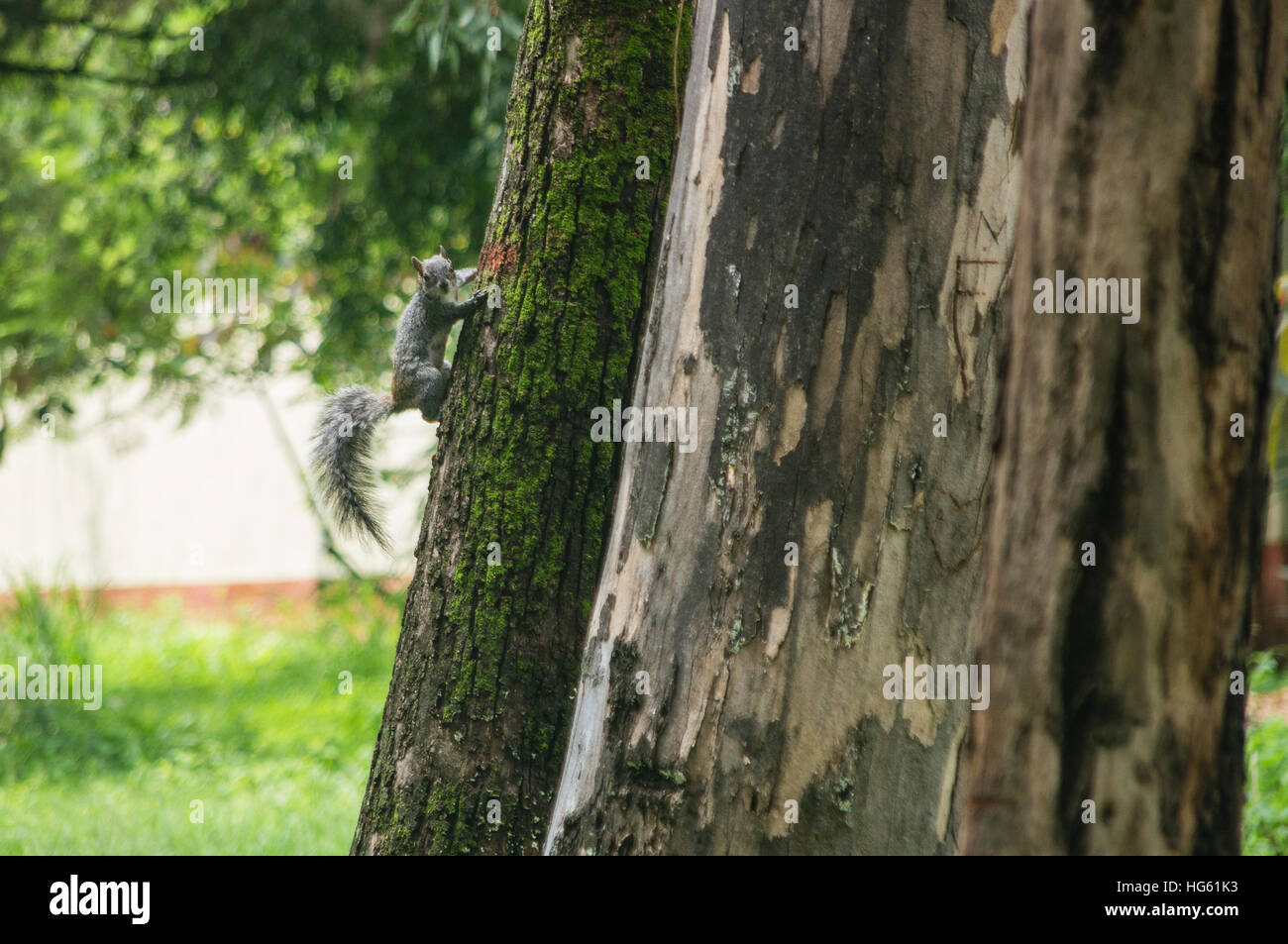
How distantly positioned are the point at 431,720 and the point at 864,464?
1232mm

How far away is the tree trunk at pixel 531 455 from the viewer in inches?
105

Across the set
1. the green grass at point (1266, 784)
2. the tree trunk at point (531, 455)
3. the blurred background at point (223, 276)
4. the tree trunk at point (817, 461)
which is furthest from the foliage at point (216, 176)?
the green grass at point (1266, 784)

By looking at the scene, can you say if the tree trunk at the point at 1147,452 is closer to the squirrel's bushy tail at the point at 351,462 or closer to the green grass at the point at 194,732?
the squirrel's bushy tail at the point at 351,462

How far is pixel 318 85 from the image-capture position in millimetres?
6879

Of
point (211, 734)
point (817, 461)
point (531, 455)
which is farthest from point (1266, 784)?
point (211, 734)

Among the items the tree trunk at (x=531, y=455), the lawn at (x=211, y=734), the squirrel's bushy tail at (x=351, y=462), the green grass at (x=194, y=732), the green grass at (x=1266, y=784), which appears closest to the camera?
the tree trunk at (x=531, y=455)

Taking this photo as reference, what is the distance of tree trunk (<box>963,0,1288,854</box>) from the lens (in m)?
1.40

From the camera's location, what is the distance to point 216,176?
8180 millimetres

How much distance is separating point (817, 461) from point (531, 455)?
2.72 feet

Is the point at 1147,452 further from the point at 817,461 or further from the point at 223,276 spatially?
the point at 223,276

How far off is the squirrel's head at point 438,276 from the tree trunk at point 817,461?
1.51 m

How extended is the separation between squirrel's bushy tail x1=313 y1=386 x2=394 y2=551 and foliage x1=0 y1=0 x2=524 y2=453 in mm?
2757
